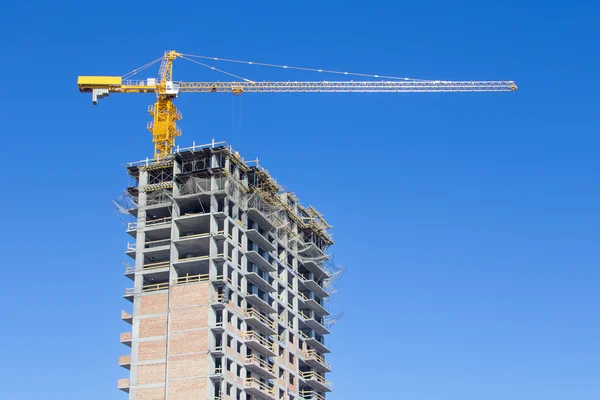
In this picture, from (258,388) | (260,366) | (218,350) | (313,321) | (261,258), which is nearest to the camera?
(218,350)

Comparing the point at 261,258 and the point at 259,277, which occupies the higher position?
the point at 261,258

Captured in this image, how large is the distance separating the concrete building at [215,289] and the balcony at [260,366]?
164 mm

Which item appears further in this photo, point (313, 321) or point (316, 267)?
point (316, 267)

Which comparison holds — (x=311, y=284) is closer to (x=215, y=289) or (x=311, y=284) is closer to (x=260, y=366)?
(x=260, y=366)

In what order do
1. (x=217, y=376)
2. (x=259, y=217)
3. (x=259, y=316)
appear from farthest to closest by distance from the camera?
(x=259, y=217)
(x=259, y=316)
(x=217, y=376)

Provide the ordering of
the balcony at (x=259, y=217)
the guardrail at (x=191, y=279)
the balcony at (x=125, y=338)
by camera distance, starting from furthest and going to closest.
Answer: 1. the balcony at (x=259, y=217)
2. the guardrail at (x=191, y=279)
3. the balcony at (x=125, y=338)

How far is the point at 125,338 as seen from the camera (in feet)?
484

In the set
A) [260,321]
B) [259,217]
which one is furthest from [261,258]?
[260,321]

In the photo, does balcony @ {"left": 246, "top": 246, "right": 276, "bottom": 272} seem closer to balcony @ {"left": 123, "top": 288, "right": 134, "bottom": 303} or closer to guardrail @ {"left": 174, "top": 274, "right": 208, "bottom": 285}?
guardrail @ {"left": 174, "top": 274, "right": 208, "bottom": 285}

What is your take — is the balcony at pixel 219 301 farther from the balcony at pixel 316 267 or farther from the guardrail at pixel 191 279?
the balcony at pixel 316 267

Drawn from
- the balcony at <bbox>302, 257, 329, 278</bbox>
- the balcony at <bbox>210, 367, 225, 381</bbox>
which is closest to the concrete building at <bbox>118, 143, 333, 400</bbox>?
the balcony at <bbox>210, 367, 225, 381</bbox>

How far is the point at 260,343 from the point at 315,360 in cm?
1817

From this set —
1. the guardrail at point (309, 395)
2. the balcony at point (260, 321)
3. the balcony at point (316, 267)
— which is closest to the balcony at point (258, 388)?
the balcony at point (260, 321)

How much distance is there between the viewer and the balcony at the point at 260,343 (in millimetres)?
148625
